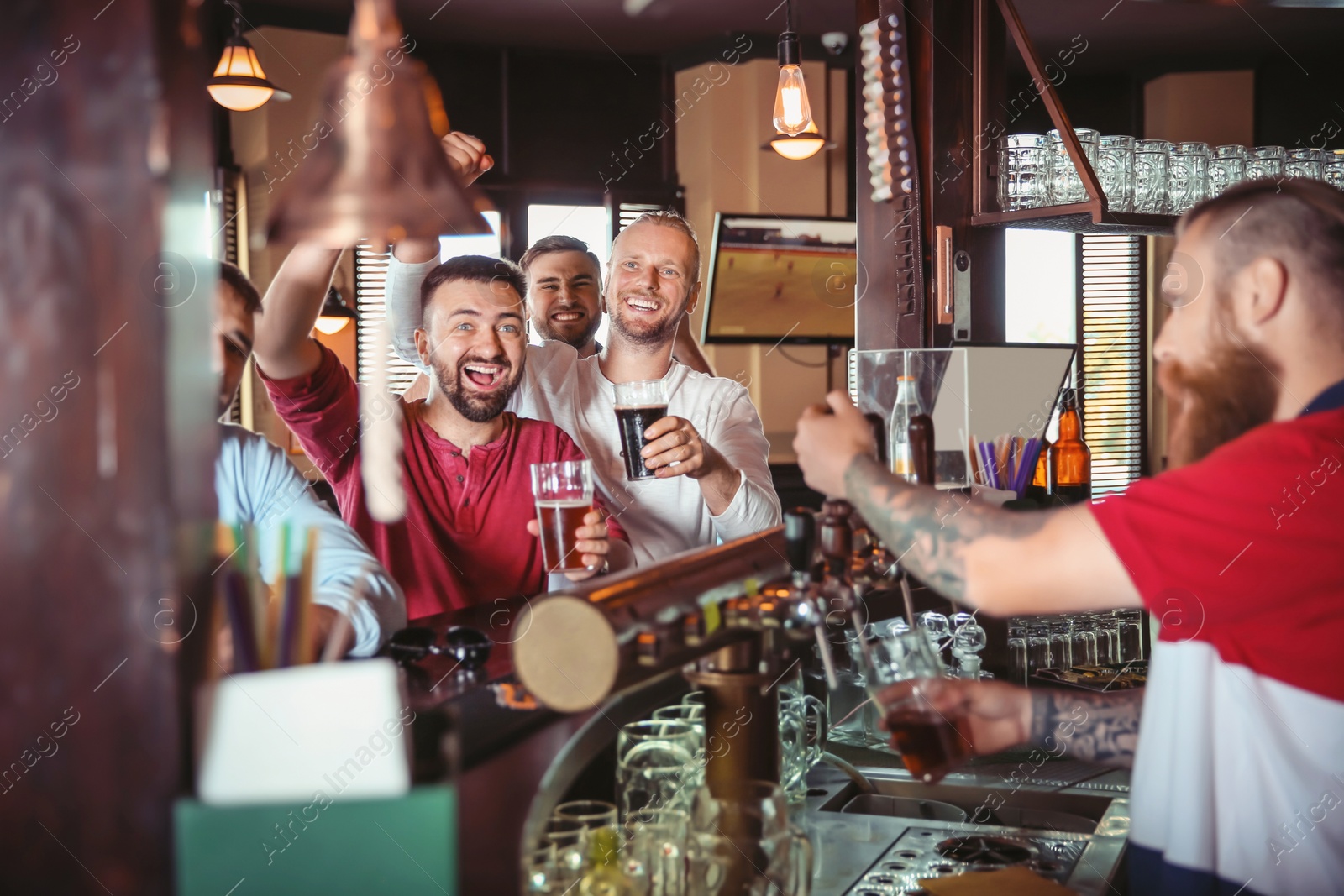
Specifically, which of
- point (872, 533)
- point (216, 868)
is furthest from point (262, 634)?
point (872, 533)

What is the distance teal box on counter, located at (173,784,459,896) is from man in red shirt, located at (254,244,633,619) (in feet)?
4.74

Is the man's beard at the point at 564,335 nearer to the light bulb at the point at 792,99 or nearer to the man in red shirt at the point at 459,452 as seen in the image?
the man in red shirt at the point at 459,452

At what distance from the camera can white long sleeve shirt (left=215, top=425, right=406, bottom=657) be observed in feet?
5.22

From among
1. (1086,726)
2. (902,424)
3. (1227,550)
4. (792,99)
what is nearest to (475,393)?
(902,424)

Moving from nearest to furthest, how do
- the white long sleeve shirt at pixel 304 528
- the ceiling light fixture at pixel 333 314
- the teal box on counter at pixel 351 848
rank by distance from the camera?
the teal box on counter at pixel 351 848 < the white long sleeve shirt at pixel 304 528 < the ceiling light fixture at pixel 333 314

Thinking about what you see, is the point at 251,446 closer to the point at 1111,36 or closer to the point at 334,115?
the point at 334,115

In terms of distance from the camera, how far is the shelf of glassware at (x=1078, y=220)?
2.47 m

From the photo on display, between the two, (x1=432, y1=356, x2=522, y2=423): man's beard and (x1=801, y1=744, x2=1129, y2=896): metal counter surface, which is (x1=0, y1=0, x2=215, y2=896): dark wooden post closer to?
(x1=801, y1=744, x2=1129, y2=896): metal counter surface

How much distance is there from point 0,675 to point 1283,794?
121 centimetres

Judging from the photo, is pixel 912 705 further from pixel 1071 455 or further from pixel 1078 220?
pixel 1071 455

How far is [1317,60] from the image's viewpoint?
7059 mm

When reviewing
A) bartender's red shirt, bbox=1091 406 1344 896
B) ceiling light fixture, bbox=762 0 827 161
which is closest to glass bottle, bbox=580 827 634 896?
bartender's red shirt, bbox=1091 406 1344 896

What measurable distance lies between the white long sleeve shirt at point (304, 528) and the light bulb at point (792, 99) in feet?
8.99

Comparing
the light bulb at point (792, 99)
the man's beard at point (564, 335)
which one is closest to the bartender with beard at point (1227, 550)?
the man's beard at point (564, 335)
